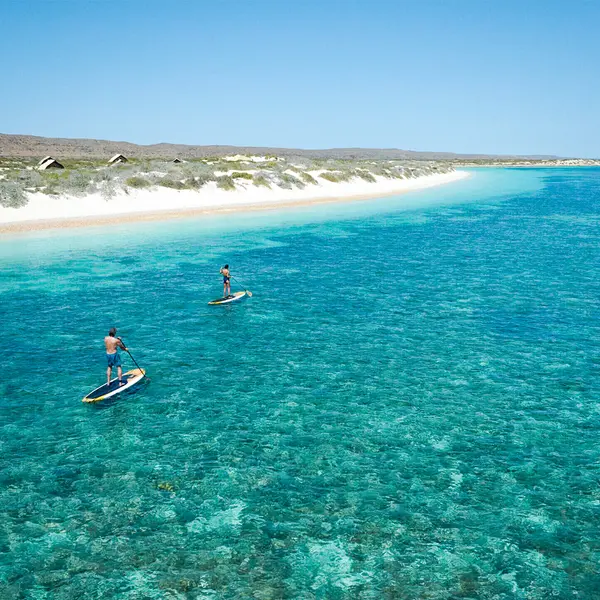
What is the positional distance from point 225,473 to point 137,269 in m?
24.7

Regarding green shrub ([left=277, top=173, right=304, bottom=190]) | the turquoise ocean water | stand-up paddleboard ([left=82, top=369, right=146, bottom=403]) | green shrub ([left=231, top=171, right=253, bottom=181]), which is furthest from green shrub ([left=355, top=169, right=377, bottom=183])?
stand-up paddleboard ([left=82, top=369, right=146, bottom=403])

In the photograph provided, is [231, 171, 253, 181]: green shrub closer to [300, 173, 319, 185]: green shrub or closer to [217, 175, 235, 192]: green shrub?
[217, 175, 235, 192]: green shrub

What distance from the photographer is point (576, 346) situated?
66.8 feet

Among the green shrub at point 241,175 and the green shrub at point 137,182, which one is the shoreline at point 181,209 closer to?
the green shrub at point 137,182

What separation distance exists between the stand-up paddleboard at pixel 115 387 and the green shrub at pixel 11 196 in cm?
4289

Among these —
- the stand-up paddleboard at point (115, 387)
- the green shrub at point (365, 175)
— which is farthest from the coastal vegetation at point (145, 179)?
the stand-up paddleboard at point (115, 387)

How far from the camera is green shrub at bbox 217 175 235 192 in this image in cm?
7162

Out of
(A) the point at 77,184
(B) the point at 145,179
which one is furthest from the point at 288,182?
(A) the point at 77,184

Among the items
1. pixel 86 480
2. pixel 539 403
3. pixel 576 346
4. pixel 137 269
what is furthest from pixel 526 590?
pixel 137 269

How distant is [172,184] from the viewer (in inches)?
2633

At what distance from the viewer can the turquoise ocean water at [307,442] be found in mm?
9852

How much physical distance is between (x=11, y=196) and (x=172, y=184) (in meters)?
18.8

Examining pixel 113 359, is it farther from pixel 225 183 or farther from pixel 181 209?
pixel 225 183

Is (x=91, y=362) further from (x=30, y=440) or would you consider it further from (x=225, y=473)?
(x=225, y=473)
